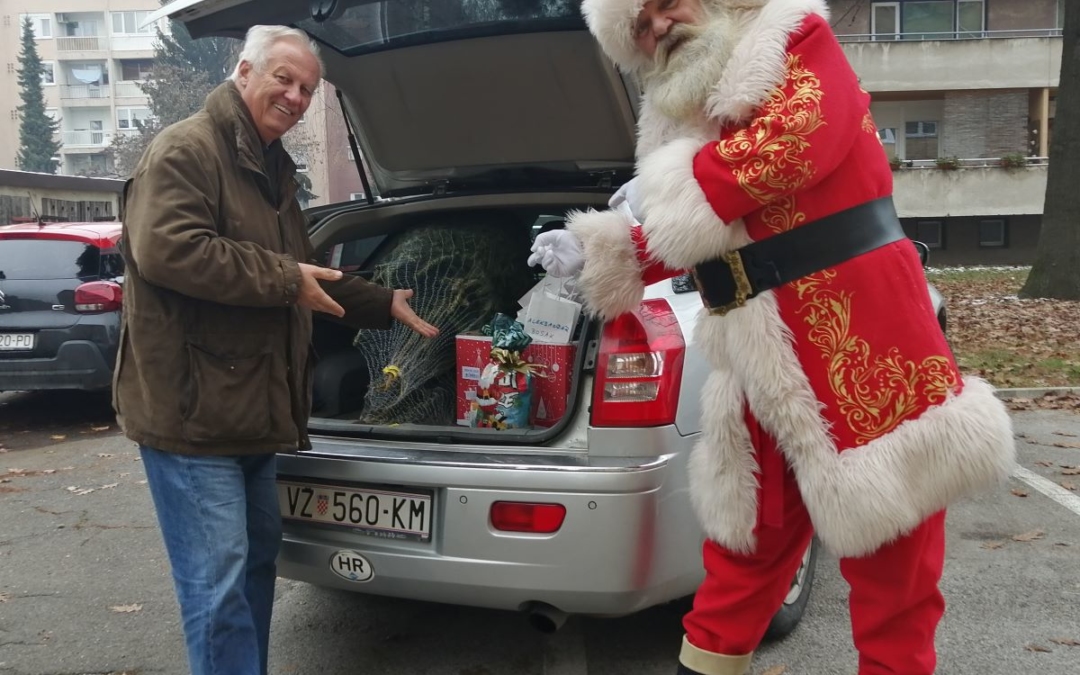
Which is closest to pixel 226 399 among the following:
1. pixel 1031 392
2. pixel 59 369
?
pixel 59 369

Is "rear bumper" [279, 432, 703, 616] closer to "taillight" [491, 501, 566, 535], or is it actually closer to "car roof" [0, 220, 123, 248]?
"taillight" [491, 501, 566, 535]

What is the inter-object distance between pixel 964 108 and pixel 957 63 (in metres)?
1.52

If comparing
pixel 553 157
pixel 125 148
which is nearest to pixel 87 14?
pixel 125 148

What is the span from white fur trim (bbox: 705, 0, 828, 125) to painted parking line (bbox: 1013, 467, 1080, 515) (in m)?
3.51

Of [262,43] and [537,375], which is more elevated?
[262,43]

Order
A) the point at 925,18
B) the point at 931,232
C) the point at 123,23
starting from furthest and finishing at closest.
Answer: the point at 123,23 < the point at 925,18 < the point at 931,232

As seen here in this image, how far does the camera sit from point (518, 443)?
9.14 feet

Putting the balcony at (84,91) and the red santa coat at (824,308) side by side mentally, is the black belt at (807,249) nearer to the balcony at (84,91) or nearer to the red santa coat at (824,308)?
the red santa coat at (824,308)

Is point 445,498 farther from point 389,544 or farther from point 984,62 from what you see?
point 984,62

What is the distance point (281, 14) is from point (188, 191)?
919 mm

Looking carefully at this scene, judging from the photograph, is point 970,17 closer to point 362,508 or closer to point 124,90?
point 362,508

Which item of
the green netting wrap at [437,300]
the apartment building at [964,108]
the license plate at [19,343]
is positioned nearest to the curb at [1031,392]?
the green netting wrap at [437,300]

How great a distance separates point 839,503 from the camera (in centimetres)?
191

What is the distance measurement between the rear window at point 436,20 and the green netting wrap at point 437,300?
76 centimetres
